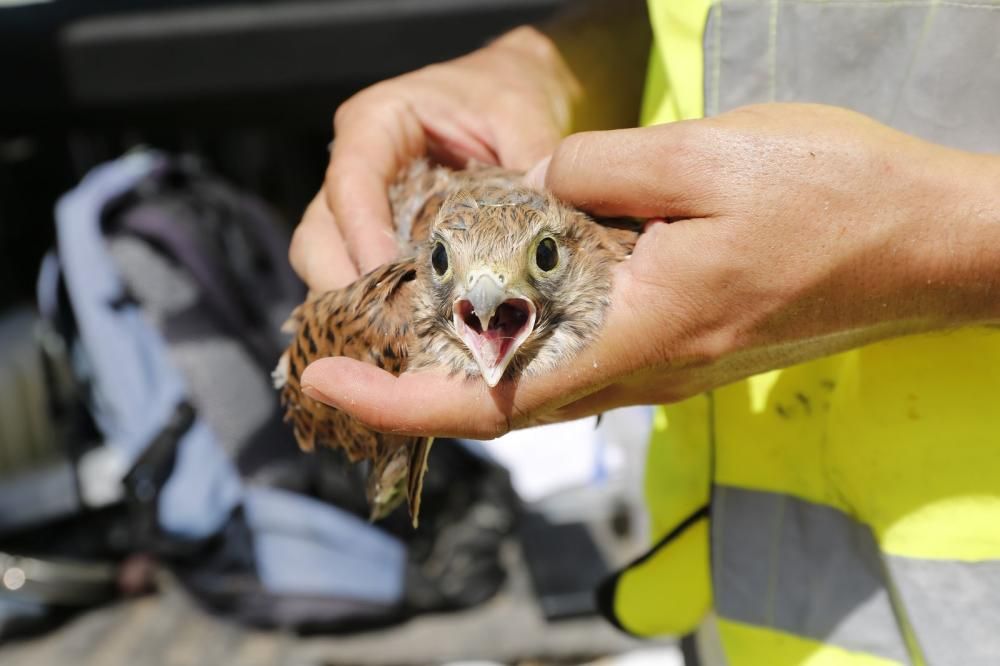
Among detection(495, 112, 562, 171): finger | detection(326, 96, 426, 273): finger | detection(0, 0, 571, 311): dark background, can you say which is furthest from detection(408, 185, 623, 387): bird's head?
detection(0, 0, 571, 311): dark background

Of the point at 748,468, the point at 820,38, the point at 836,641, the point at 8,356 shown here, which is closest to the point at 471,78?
the point at 820,38

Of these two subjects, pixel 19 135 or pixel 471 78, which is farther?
pixel 19 135

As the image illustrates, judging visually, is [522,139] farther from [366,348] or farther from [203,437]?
[203,437]

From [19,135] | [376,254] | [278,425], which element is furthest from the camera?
[19,135]

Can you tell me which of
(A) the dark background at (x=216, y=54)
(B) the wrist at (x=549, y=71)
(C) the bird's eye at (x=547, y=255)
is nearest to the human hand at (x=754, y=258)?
(C) the bird's eye at (x=547, y=255)

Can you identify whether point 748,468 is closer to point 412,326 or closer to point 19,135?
point 412,326

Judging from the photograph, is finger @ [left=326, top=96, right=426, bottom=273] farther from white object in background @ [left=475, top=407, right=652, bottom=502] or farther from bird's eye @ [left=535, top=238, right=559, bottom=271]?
white object in background @ [left=475, top=407, right=652, bottom=502]

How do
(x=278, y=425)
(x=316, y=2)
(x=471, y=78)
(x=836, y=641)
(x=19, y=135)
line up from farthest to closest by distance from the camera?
(x=19, y=135)
(x=316, y=2)
(x=278, y=425)
(x=471, y=78)
(x=836, y=641)

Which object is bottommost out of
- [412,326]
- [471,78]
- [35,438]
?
[35,438]
